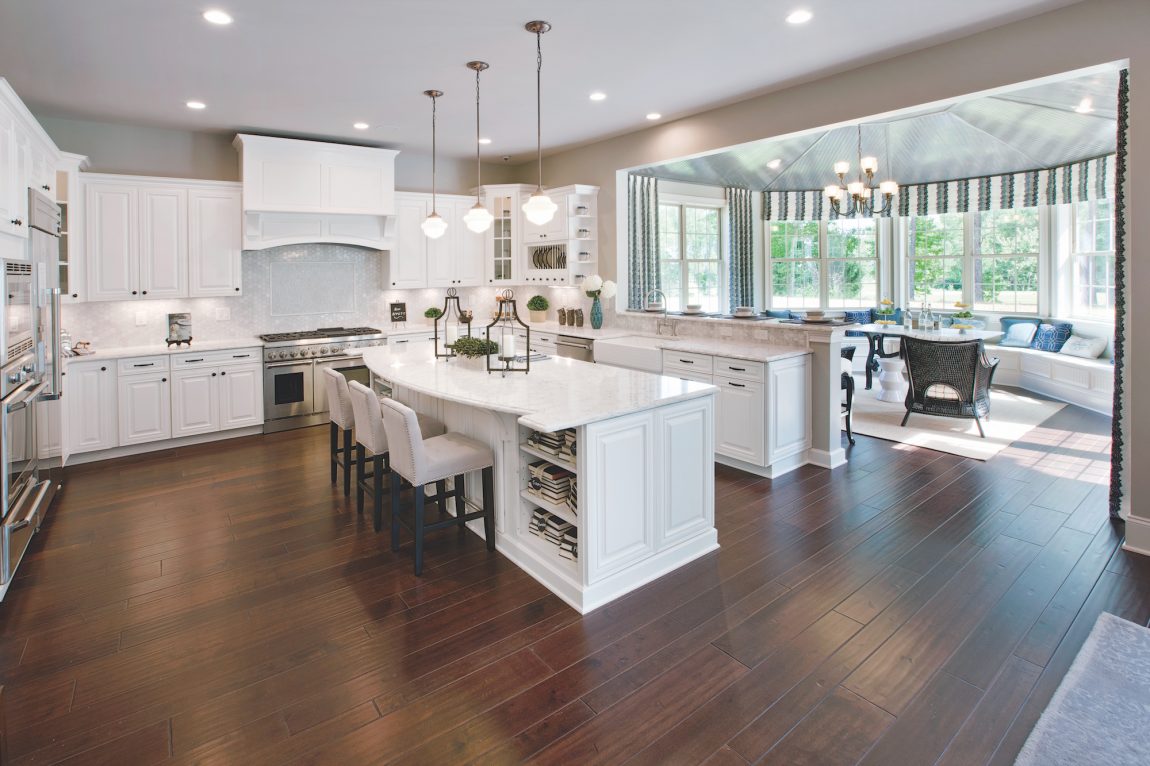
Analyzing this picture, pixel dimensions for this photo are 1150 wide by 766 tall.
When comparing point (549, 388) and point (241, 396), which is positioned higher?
point (549, 388)

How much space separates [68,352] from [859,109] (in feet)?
21.0

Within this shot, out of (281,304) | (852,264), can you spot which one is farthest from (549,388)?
(852,264)

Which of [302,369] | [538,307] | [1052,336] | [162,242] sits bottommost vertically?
[302,369]

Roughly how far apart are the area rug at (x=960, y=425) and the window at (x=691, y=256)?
8.80ft

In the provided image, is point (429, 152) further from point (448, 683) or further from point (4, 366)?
point (448, 683)

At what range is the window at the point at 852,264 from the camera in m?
9.50

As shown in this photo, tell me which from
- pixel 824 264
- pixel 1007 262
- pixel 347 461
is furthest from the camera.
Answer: pixel 824 264

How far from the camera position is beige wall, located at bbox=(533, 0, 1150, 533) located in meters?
3.30

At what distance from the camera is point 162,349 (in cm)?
569

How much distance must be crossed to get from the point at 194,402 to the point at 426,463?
146 inches

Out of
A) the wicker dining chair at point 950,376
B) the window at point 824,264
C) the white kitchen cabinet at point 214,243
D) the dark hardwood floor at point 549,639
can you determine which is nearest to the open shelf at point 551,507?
the dark hardwood floor at point 549,639

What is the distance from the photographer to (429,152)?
7277 mm

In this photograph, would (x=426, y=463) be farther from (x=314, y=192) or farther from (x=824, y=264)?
(x=824, y=264)

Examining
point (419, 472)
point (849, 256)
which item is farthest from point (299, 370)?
point (849, 256)
